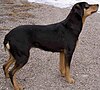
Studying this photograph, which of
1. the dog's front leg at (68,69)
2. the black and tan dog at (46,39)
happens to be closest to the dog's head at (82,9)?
the black and tan dog at (46,39)

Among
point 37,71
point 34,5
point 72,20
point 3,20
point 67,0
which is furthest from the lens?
point 67,0

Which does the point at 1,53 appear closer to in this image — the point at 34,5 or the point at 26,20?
the point at 26,20

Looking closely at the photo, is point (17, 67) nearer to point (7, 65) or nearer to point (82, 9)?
point (7, 65)

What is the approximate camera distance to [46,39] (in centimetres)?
547

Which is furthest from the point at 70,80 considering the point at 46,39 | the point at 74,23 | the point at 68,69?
the point at 74,23

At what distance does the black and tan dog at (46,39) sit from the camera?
5188mm

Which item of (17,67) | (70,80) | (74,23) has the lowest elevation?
(70,80)

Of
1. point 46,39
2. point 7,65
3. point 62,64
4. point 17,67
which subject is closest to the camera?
point 17,67

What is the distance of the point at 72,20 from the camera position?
18.4 ft

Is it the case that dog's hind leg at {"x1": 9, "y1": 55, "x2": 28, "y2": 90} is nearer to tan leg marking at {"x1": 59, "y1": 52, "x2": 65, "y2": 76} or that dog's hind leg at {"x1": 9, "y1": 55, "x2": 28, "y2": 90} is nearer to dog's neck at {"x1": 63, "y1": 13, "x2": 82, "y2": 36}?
tan leg marking at {"x1": 59, "y1": 52, "x2": 65, "y2": 76}

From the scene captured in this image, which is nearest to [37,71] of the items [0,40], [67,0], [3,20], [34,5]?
[0,40]

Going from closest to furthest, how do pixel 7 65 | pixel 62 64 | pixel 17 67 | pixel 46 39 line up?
pixel 17 67 < pixel 46 39 < pixel 7 65 < pixel 62 64

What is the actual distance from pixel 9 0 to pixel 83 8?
7821 mm

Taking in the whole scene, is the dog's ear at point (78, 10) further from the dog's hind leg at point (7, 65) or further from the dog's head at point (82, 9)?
the dog's hind leg at point (7, 65)
